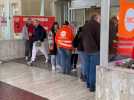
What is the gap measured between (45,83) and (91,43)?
208 centimetres

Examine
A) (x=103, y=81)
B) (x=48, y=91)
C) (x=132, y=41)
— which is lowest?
(x=48, y=91)

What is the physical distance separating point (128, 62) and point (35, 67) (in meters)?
5.66

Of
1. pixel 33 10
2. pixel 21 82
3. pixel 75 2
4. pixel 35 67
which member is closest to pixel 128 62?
pixel 21 82

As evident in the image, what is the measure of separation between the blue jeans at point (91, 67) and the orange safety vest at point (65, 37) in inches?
50.4

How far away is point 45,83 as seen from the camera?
7.98 metres

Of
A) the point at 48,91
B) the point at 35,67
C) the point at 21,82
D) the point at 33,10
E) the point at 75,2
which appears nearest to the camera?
the point at 48,91

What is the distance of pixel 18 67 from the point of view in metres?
10.5

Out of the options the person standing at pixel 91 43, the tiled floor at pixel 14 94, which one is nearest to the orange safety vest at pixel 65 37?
the person standing at pixel 91 43

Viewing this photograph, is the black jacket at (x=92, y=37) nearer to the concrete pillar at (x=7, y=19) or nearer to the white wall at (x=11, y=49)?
the white wall at (x=11, y=49)

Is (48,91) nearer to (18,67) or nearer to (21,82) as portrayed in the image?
(21,82)

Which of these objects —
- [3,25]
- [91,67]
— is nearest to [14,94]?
[91,67]

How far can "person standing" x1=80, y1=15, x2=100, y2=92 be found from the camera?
6648mm

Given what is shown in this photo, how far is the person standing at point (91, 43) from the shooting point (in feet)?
21.8

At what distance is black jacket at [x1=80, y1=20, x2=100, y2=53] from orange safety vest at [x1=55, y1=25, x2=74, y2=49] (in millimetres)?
1429
